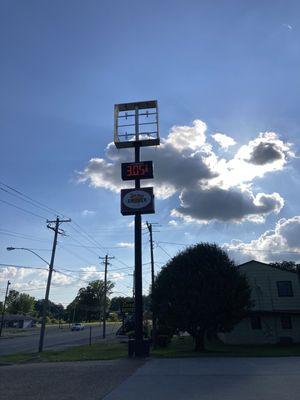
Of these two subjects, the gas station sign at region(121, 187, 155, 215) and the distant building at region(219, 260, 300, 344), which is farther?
the distant building at region(219, 260, 300, 344)

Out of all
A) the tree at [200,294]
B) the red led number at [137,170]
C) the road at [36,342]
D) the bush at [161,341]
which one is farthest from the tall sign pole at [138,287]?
the road at [36,342]

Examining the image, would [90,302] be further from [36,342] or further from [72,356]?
[72,356]

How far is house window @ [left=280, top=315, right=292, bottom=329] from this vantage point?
34.8 meters

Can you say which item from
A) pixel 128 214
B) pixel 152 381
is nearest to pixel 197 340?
pixel 128 214

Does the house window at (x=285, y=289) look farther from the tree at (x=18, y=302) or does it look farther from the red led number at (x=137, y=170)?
the tree at (x=18, y=302)

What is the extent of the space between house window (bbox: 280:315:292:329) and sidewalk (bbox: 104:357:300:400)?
18.3 meters

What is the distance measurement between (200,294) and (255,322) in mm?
12393

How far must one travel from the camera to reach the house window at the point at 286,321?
34781mm

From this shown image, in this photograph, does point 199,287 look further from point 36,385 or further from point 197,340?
point 36,385

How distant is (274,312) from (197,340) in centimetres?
1082

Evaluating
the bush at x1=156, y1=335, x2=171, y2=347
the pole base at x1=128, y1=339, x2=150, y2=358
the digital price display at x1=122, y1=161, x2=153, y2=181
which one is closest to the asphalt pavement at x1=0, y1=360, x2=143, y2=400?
the pole base at x1=128, y1=339, x2=150, y2=358

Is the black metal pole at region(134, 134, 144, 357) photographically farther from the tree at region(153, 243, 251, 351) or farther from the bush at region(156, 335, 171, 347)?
the bush at region(156, 335, 171, 347)

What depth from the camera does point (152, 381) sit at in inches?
531

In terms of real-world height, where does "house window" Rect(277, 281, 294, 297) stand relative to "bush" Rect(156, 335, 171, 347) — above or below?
above
